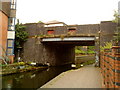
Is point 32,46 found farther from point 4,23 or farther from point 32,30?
point 4,23

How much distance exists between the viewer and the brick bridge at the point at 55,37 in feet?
55.6

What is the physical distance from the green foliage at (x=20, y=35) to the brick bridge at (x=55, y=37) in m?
0.71

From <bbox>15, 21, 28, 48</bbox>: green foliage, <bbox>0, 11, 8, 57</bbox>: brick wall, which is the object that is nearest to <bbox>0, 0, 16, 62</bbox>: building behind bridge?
<bbox>0, 11, 8, 57</bbox>: brick wall

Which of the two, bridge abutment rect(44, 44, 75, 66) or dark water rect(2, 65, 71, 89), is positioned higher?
bridge abutment rect(44, 44, 75, 66)

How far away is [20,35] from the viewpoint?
19500 mm

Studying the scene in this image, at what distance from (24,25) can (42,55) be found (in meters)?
6.14

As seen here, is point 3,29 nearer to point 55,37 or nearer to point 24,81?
point 55,37

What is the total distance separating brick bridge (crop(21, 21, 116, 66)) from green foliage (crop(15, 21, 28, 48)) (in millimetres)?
706

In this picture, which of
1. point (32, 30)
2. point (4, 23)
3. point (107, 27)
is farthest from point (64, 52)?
point (4, 23)

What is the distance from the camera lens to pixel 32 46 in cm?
2025

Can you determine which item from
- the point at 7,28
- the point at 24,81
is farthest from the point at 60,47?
the point at 24,81

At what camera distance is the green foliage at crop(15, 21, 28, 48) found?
19.3 m

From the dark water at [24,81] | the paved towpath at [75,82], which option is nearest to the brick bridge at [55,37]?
the dark water at [24,81]

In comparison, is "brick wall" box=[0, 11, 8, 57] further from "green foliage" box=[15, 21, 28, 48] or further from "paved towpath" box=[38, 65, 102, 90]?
"paved towpath" box=[38, 65, 102, 90]
